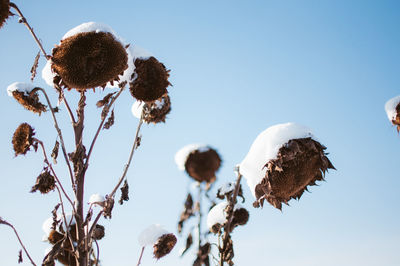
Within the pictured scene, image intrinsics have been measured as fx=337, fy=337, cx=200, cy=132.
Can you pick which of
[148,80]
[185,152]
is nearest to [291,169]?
[185,152]

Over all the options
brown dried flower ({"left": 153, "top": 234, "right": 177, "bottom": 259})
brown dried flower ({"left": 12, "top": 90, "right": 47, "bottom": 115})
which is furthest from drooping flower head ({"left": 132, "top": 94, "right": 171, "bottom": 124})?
brown dried flower ({"left": 153, "top": 234, "right": 177, "bottom": 259})

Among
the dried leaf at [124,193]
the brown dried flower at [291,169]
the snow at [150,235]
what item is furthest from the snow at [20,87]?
the brown dried flower at [291,169]

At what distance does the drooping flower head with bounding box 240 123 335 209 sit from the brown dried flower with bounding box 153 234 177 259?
2.29 metres

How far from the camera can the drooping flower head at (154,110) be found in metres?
3.28

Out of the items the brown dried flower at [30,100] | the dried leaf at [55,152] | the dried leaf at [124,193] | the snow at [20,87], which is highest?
the snow at [20,87]

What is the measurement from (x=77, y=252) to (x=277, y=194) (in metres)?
1.68

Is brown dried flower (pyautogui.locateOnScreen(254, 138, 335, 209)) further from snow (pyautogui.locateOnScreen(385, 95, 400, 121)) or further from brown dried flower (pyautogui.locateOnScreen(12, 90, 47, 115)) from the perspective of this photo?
brown dried flower (pyautogui.locateOnScreen(12, 90, 47, 115))

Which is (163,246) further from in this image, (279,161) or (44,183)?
(279,161)

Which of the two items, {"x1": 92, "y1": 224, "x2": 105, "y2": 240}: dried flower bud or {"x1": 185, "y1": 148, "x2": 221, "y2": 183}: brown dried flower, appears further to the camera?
{"x1": 92, "y1": 224, "x2": 105, "y2": 240}: dried flower bud

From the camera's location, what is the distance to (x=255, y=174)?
6.53 ft

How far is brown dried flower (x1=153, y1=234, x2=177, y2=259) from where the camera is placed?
13.1 ft

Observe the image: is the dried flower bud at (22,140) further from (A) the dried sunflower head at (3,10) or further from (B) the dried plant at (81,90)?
(A) the dried sunflower head at (3,10)

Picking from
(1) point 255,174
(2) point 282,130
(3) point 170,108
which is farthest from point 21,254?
(2) point 282,130

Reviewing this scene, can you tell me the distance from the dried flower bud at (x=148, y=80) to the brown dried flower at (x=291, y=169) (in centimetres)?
116
